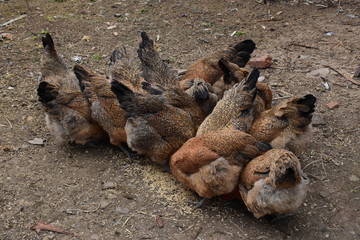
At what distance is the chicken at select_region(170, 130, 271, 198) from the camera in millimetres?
4781

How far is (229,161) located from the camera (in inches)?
190

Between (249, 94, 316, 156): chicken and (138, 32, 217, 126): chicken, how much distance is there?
40.0 inches

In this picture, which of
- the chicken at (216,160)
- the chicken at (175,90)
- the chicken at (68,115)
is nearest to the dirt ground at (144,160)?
the chicken at (68,115)

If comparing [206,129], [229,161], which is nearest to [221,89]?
[206,129]

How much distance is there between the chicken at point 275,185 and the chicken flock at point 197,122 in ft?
0.03

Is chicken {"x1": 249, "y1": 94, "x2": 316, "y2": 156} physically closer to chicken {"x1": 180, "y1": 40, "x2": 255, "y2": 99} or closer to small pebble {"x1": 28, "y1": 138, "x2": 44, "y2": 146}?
chicken {"x1": 180, "y1": 40, "x2": 255, "y2": 99}

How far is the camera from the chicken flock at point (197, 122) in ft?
15.0

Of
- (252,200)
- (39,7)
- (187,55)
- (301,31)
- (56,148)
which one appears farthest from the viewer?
(39,7)

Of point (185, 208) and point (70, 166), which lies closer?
point (185, 208)

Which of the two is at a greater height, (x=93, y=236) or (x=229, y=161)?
(x=229, y=161)

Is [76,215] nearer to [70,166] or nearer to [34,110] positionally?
[70,166]

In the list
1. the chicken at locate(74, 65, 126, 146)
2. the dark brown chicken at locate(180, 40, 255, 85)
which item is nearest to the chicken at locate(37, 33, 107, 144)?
the chicken at locate(74, 65, 126, 146)

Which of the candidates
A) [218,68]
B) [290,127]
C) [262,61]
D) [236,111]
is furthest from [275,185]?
[262,61]

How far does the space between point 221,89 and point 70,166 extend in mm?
2731
